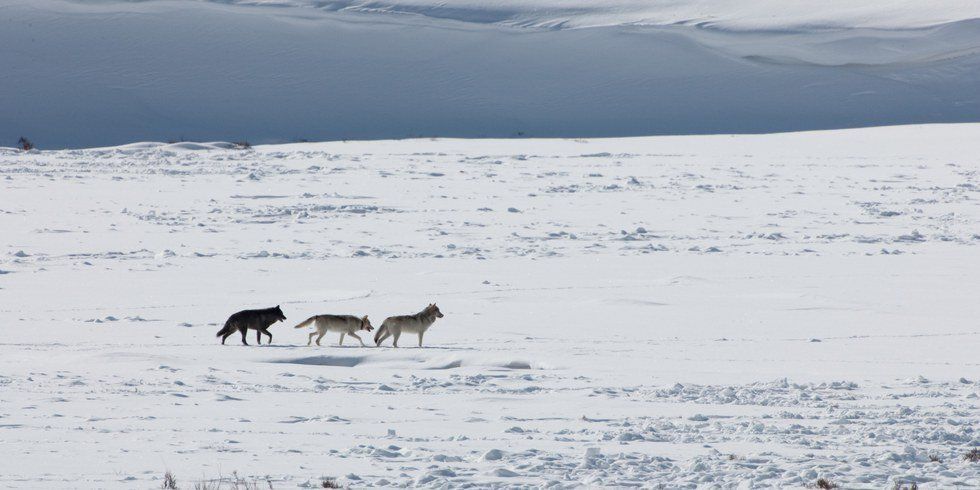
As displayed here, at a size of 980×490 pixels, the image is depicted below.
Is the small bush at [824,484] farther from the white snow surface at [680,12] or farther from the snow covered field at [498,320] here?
the white snow surface at [680,12]

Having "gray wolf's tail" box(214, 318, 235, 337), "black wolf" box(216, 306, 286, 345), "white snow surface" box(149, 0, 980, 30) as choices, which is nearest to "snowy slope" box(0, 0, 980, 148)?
"white snow surface" box(149, 0, 980, 30)

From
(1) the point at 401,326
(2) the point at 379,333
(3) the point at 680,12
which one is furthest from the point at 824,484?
(3) the point at 680,12

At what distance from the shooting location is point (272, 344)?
8.70 metres

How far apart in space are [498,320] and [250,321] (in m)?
1.98

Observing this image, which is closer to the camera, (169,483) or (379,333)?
(169,483)

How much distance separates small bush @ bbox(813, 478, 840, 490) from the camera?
4.62 meters

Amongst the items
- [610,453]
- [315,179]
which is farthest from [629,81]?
[610,453]

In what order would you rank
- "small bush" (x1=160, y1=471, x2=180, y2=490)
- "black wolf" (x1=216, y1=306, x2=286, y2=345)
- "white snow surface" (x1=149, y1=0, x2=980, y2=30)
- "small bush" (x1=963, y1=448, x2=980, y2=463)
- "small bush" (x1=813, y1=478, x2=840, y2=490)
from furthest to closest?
"white snow surface" (x1=149, y1=0, x2=980, y2=30) → "black wolf" (x1=216, y1=306, x2=286, y2=345) → "small bush" (x1=963, y1=448, x2=980, y2=463) → "small bush" (x1=813, y1=478, x2=840, y2=490) → "small bush" (x1=160, y1=471, x2=180, y2=490)

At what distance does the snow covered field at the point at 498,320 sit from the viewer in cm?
517

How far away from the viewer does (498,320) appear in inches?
376

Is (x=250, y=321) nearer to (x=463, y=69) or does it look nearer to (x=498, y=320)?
(x=498, y=320)

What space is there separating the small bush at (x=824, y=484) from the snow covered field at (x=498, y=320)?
0.32 feet

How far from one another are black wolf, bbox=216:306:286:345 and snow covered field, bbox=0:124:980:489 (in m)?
0.14

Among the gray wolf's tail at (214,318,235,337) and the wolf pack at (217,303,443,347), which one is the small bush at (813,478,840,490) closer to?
the wolf pack at (217,303,443,347)
